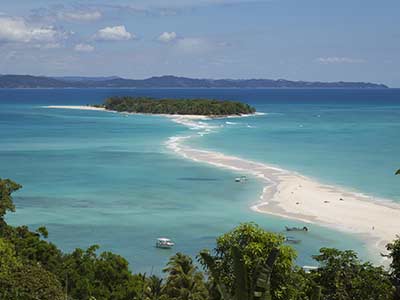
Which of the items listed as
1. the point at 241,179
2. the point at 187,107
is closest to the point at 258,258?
the point at 241,179

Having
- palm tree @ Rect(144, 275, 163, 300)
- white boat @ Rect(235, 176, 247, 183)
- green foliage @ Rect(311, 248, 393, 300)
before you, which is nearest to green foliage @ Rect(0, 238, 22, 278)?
palm tree @ Rect(144, 275, 163, 300)

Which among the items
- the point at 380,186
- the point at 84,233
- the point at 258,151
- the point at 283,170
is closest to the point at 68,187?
the point at 84,233

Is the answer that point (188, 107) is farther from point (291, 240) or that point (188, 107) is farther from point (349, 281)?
point (349, 281)

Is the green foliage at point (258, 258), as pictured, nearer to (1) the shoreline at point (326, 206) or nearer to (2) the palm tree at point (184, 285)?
(2) the palm tree at point (184, 285)

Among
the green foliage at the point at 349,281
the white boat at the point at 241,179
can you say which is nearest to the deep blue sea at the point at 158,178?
Result: the white boat at the point at 241,179

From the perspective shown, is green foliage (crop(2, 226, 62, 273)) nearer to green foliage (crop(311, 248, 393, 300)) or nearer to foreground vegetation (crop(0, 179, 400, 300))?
foreground vegetation (crop(0, 179, 400, 300))
